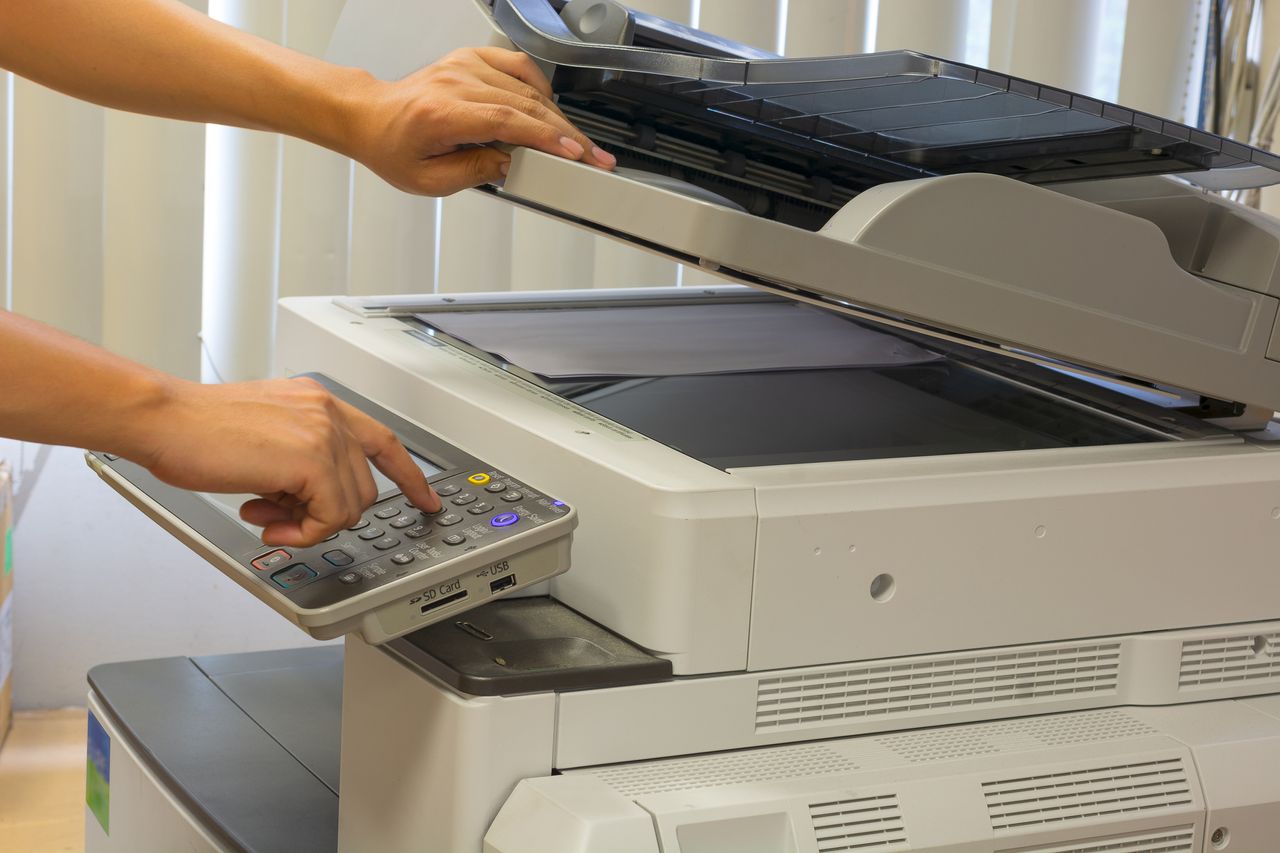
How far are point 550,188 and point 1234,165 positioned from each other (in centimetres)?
41

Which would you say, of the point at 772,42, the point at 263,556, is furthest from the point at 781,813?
the point at 772,42

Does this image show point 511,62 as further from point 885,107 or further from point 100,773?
point 100,773

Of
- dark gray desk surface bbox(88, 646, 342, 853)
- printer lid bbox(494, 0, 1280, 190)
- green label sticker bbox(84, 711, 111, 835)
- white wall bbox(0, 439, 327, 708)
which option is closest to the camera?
printer lid bbox(494, 0, 1280, 190)

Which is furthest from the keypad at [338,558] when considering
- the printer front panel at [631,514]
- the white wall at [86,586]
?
the white wall at [86,586]

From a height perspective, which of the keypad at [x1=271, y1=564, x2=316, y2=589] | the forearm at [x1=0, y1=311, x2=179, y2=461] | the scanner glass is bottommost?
the keypad at [x1=271, y1=564, x2=316, y2=589]

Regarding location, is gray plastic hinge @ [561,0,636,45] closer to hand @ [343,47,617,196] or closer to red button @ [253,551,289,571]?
hand @ [343,47,617,196]

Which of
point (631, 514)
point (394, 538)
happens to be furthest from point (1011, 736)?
point (394, 538)

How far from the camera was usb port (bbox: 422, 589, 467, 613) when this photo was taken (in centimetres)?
61

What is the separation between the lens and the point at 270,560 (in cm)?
64

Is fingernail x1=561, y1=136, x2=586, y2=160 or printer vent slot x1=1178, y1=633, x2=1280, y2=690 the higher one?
fingernail x1=561, y1=136, x2=586, y2=160

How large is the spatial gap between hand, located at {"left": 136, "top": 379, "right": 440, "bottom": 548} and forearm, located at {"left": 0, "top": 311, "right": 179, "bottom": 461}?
11 millimetres

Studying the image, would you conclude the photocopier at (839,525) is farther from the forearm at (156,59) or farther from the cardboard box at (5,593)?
the cardboard box at (5,593)

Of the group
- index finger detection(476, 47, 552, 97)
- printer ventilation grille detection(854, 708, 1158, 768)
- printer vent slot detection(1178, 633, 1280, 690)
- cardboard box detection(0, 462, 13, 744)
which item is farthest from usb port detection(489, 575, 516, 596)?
cardboard box detection(0, 462, 13, 744)

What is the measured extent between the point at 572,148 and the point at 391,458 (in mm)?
201
